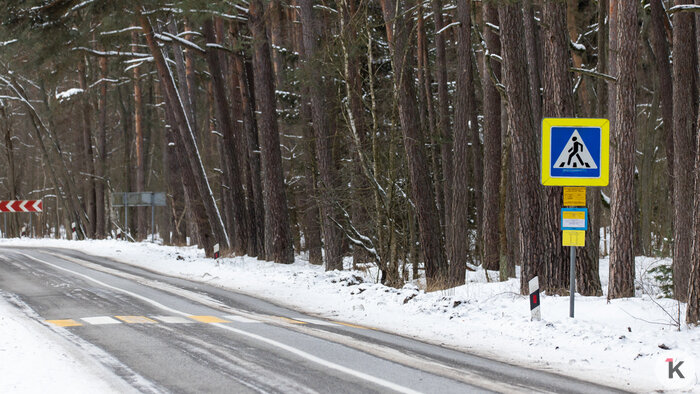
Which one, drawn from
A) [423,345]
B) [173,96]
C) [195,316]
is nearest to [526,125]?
[423,345]

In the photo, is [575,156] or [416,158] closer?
[575,156]

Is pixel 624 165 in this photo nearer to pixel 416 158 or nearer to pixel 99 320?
pixel 416 158

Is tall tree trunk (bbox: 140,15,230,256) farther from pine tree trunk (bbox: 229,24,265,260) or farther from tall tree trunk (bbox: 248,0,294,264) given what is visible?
tall tree trunk (bbox: 248,0,294,264)

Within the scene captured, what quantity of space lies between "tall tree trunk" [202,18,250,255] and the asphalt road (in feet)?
37.9

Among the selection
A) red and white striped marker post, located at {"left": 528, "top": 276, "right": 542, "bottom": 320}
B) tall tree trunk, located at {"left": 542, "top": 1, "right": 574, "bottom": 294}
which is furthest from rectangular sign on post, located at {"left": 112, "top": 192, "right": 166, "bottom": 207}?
red and white striped marker post, located at {"left": 528, "top": 276, "right": 542, "bottom": 320}

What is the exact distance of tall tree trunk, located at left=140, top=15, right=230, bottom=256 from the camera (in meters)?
24.7

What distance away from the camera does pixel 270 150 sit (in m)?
22.6

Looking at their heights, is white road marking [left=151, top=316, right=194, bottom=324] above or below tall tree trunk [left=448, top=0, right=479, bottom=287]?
below

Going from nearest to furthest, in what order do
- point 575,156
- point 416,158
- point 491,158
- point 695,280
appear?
point 695,280
point 575,156
point 416,158
point 491,158

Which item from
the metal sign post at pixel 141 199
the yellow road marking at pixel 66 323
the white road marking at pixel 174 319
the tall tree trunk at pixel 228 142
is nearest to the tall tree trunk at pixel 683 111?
the white road marking at pixel 174 319

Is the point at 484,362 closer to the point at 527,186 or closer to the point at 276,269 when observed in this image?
the point at 527,186

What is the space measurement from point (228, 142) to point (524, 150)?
46.7 feet

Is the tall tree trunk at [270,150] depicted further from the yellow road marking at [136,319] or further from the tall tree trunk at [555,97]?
the yellow road marking at [136,319]

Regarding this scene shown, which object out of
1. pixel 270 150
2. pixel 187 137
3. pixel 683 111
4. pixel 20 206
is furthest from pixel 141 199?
pixel 683 111
